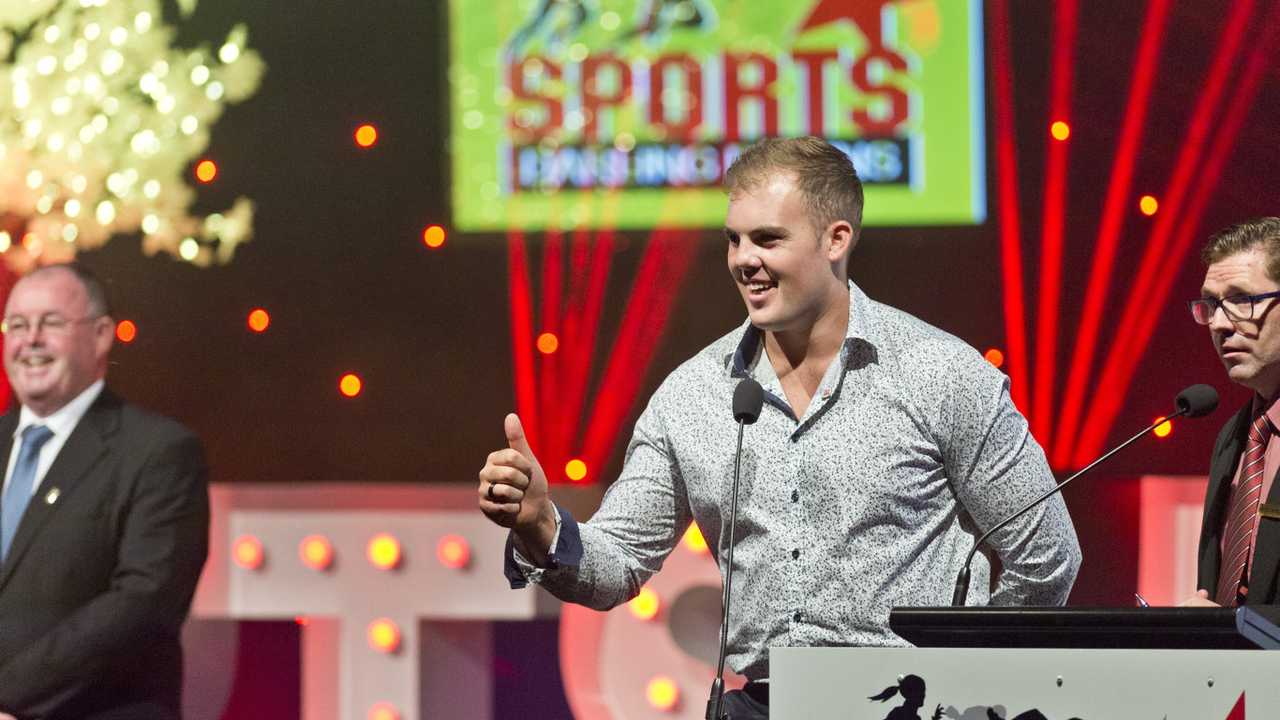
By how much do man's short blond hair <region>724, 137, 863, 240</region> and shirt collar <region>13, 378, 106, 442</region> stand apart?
220 centimetres

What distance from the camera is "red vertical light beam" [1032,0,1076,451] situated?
440 cm

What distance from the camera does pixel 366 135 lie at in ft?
15.4

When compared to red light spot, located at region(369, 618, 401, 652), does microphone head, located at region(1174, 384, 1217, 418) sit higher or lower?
higher

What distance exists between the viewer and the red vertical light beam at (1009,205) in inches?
174

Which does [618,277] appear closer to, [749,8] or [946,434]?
[749,8]

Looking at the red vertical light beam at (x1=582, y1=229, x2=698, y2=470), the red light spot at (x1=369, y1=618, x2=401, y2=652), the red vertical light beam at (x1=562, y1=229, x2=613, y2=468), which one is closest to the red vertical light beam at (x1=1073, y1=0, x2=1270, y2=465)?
the red vertical light beam at (x1=582, y1=229, x2=698, y2=470)

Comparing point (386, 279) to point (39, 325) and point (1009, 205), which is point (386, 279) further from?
point (1009, 205)

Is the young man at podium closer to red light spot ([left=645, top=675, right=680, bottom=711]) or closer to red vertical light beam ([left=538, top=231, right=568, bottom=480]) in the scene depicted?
red light spot ([left=645, top=675, right=680, bottom=711])

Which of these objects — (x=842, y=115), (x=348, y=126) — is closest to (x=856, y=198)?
(x=842, y=115)

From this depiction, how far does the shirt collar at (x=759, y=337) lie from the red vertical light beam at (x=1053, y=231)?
1496 mm

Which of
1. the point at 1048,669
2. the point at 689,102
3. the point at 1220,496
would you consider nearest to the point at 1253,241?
the point at 1220,496

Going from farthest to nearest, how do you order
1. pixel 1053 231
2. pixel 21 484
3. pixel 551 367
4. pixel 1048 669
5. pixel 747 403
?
pixel 551 367 → pixel 1053 231 → pixel 21 484 → pixel 747 403 → pixel 1048 669

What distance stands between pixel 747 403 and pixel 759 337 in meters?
0.51

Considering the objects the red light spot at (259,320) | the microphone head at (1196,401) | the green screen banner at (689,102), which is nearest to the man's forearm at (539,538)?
the microphone head at (1196,401)
